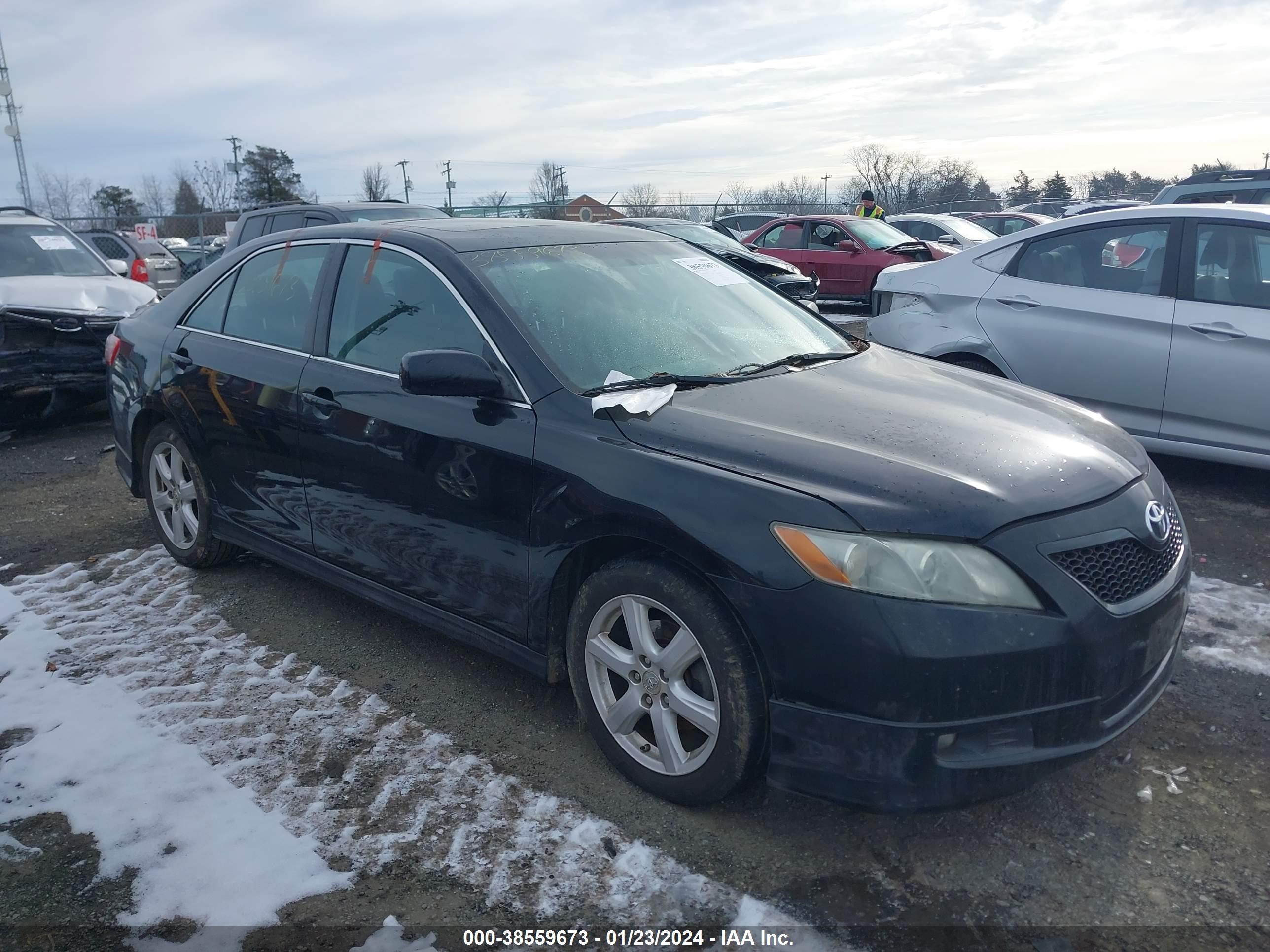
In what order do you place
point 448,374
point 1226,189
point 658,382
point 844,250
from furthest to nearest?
point 844,250 → point 1226,189 → point 658,382 → point 448,374

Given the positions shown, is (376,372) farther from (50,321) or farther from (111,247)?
(111,247)

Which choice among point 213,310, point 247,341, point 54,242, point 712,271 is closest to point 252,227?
point 54,242

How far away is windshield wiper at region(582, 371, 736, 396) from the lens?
3197 mm

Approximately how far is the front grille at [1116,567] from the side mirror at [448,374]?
1772mm

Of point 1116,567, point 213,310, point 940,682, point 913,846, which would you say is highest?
point 213,310

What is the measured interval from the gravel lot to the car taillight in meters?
2.37

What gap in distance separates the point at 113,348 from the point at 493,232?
2655 mm

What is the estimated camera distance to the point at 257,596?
4660mm

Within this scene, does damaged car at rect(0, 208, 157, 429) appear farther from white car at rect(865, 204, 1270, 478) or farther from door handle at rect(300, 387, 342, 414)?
white car at rect(865, 204, 1270, 478)

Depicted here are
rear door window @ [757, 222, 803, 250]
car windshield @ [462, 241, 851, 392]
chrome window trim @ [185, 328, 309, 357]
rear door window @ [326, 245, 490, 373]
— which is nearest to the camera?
car windshield @ [462, 241, 851, 392]

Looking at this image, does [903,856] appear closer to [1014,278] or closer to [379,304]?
[379,304]

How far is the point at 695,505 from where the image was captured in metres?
2.71

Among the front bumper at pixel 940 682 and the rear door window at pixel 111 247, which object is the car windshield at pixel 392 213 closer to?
the rear door window at pixel 111 247

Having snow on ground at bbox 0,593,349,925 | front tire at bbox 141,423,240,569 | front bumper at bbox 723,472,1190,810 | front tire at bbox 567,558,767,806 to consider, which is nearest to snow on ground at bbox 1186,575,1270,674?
front bumper at bbox 723,472,1190,810
